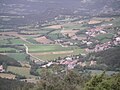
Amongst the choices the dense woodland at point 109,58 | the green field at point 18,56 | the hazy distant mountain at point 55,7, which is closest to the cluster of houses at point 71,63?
the dense woodland at point 109,58

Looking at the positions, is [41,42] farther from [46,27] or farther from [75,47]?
[46,27]

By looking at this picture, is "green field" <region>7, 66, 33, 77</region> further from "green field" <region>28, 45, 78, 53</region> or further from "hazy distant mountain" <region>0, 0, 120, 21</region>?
"hazy distant mountain" <region>0, 0, 120, 21</region>

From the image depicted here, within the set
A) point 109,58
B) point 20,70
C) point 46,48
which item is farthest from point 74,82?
point 46,48

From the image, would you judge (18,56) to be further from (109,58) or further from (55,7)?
(55,7)

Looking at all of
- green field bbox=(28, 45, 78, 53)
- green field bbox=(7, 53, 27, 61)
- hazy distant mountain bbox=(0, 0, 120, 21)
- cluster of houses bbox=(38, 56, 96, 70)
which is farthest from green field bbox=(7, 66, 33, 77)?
hazy distant mountain bbox=(0, 0, 120, 21)

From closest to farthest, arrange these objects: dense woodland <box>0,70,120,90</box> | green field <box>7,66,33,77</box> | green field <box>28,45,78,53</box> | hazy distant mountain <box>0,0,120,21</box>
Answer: dense woodland <box>0,70,120,90</box> → green field <box>7,66,33,77</box> → green field <box>28,45,78,53</box> → hazy distant mountain <box>0,0,120,21</box>

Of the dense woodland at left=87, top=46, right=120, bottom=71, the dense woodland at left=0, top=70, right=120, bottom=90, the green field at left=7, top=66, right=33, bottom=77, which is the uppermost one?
the dense woodland at left=0, top=70, right=120, bottom=90

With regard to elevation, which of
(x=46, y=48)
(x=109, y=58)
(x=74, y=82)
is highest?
(x=74, y=82)

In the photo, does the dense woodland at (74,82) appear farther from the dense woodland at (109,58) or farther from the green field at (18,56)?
the green field at (18,56)

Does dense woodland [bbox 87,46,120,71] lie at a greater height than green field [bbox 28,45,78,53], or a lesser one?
greater

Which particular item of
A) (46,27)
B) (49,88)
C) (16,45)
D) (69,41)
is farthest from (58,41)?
(49,88)

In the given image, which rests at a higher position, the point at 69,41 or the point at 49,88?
the point at 49,88
